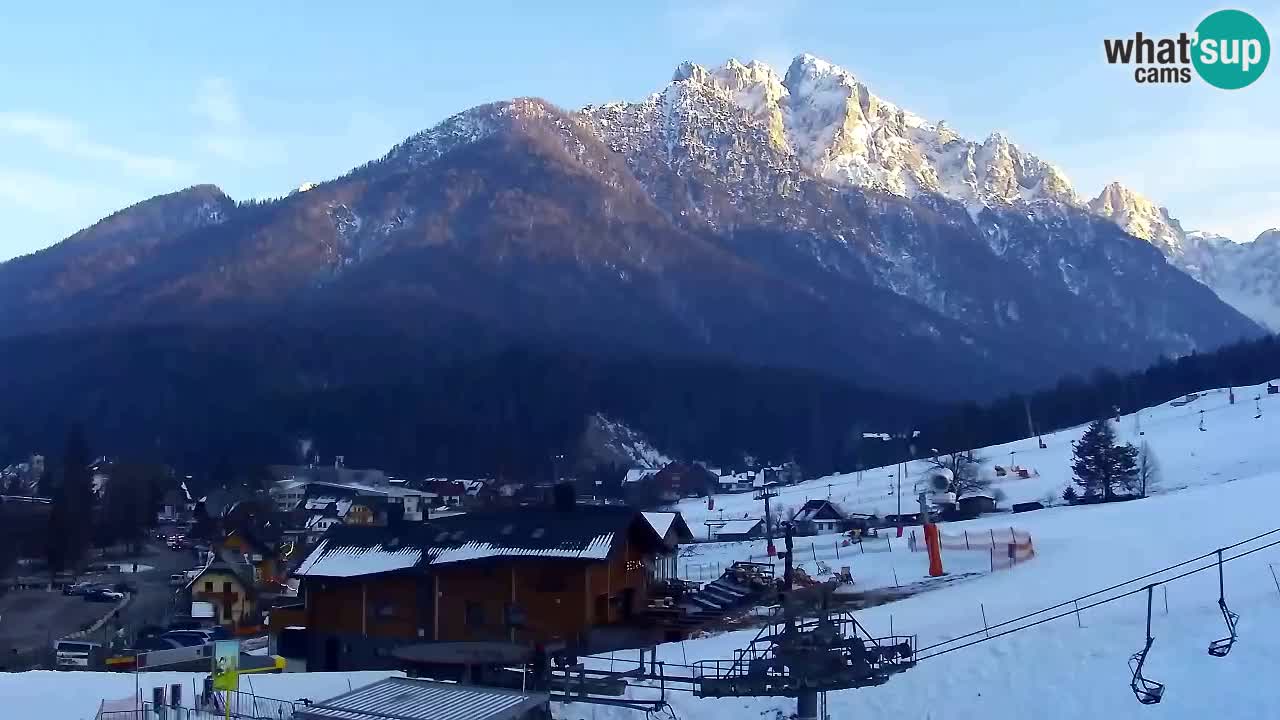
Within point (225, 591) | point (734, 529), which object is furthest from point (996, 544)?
point (734, 529)

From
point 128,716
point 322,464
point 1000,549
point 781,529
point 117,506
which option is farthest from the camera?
point 322,464

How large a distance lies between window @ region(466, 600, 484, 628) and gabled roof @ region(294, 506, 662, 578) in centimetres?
139

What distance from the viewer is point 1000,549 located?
126 ft

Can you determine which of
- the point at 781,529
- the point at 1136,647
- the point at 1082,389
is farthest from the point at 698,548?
the point at 1082,389

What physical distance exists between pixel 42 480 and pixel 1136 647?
9764cm

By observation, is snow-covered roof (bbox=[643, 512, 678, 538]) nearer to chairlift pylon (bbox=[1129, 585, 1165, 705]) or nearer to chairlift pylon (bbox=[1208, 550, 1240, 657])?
chairlift pylon (bbox=[1208, 550, 1240, 657])

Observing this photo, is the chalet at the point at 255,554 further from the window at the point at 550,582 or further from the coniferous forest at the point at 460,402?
the coniferous forest at the point at 460,402

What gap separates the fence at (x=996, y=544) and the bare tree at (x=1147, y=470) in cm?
2484

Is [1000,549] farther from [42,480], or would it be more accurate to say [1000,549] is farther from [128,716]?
[42,480]

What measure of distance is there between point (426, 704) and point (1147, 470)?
214ft

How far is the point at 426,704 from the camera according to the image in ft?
51.8

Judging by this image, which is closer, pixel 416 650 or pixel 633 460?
pixel 416 650

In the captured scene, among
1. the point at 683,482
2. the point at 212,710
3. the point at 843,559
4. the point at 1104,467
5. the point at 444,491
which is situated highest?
→ the point at 1104,467

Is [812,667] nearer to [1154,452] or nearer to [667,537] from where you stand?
[667,537]
